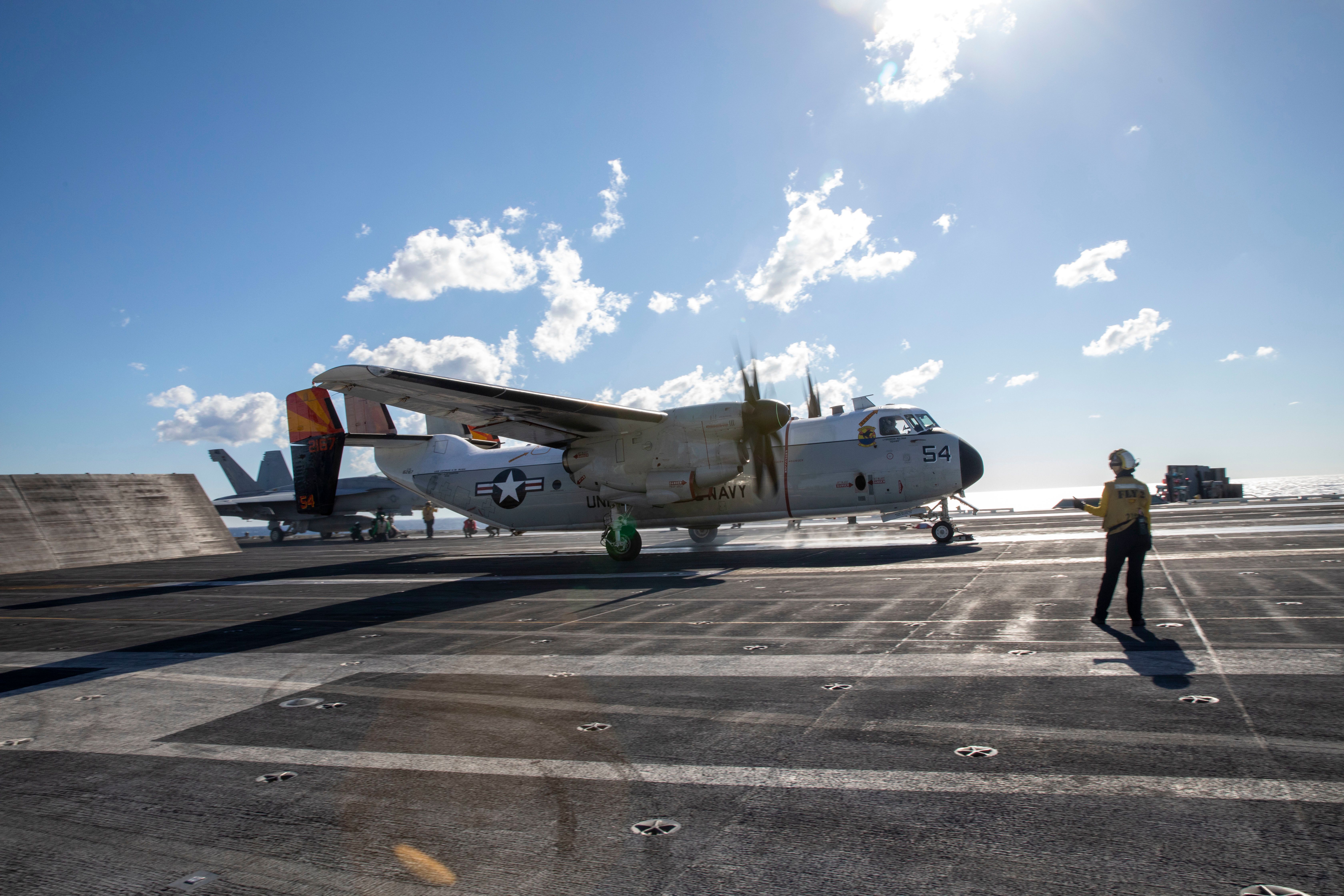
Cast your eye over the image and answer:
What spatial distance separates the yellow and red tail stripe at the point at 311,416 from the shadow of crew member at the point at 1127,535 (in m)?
15.9

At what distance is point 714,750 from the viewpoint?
14.5 ft

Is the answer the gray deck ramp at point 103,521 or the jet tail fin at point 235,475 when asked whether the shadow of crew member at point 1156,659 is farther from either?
the jet tail fin at point 235,475

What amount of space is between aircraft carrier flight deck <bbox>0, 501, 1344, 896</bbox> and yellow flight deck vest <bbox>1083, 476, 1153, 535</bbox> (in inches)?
44.2

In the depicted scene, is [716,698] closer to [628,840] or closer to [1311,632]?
[628,840]

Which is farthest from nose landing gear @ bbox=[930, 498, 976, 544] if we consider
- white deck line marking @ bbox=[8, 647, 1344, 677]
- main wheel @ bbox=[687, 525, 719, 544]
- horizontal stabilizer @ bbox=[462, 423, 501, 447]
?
horizontal stabilizer @ bbox=[462, 423, 501, 447]

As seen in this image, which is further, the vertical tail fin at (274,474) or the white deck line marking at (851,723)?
the vertical tail fin at (274,474)

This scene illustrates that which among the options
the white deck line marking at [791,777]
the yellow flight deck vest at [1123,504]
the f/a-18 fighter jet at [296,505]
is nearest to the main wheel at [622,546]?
the yellow flight deck vest at [1123,504]

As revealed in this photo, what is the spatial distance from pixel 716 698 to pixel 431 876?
2967 millimetres

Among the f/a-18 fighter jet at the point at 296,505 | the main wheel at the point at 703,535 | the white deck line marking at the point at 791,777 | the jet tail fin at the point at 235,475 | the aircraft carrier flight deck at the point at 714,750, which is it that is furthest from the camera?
the jet tail fin at the point at 235,475

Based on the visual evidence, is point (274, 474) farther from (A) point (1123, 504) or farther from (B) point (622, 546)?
(A) point (1123, 504)

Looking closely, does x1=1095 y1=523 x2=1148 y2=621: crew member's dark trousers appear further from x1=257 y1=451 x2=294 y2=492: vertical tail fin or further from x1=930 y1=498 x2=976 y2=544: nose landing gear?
x1=257 y1=451 x2=294 y2=492: vertical tail fin

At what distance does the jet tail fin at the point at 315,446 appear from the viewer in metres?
16.3

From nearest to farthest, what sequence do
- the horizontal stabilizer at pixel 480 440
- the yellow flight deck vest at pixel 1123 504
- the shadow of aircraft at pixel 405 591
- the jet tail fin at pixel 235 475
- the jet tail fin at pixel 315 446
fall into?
the yellow flight deck vest at pixel 1123 504 → the shadow of aircraft at pixel 405 591 → the jet tail fin at pixel 315 446 → the horizontal stabilizer at pixel 480 440 → the jet tail fin at pixel 235 475

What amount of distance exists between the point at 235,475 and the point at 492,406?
5774cm
